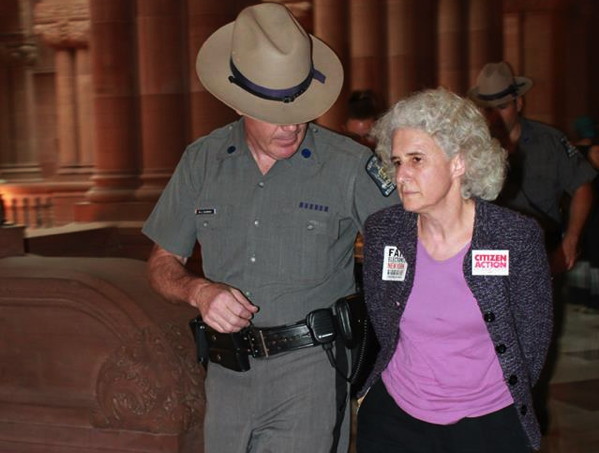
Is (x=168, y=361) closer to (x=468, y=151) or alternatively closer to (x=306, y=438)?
(x=306, y=438)

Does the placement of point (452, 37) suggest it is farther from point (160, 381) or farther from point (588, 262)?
point (160, 381)

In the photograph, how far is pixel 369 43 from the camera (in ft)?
44.7

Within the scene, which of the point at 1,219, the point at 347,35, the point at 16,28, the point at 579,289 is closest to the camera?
the point at 1,219

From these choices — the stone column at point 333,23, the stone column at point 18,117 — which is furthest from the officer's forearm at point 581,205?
the stone column at point 18,117

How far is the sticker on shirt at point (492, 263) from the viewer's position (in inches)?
115

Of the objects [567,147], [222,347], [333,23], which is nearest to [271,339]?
[222,347]

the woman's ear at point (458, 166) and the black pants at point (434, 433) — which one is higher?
the woman's ear at point (458, 166)

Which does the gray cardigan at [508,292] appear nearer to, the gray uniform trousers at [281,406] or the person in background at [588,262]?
the gray uniform trousers at [281,406]

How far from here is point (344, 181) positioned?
329 cm

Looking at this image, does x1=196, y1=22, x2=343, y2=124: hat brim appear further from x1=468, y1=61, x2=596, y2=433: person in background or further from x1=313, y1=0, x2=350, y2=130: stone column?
x1=313, y1=0, x2=350, y2=130: stone column

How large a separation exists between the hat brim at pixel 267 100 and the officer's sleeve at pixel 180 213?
27 cm

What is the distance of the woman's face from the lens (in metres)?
2.96

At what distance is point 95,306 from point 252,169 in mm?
1698

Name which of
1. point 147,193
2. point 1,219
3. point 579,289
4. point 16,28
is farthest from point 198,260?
point 16,28
